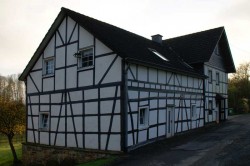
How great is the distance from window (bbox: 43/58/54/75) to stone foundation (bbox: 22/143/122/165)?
4711 mm

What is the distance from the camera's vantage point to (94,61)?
16.2m

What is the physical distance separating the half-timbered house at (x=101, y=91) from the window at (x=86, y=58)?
33 millimetres

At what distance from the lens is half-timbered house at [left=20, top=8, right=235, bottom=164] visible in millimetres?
15102

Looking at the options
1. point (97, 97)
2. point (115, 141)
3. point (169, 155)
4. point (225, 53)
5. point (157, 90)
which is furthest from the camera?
point (225, 53)

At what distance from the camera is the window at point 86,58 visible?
655 inches

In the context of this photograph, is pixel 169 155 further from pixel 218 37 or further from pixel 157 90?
pixel 218 37

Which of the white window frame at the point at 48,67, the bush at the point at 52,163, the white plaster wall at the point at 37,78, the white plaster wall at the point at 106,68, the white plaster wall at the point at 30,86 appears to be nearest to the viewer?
the white plaster wall at the point at 106,68

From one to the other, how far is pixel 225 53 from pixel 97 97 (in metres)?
17.0

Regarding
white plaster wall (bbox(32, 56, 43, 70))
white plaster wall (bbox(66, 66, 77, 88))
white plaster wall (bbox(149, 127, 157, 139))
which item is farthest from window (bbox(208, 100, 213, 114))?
white plaster wall (bbox(32, 56, 43, 70))

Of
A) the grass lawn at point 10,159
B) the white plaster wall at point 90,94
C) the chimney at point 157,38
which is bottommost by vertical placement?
the grass lawn at point 10,159

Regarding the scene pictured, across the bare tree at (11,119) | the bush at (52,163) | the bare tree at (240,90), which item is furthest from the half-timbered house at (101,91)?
the bare tree at (240,90)

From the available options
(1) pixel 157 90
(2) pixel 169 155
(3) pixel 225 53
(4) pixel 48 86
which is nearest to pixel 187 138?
(1) pixel 157 90

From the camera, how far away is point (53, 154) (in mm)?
18141

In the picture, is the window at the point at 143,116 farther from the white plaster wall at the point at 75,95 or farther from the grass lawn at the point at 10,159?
the white plaster wall at the point at 75,95
